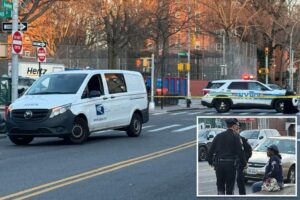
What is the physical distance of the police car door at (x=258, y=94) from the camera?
32281mm

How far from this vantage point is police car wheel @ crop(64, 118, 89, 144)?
15.4 meters

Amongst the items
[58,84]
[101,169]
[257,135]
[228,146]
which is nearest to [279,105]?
[58,84]

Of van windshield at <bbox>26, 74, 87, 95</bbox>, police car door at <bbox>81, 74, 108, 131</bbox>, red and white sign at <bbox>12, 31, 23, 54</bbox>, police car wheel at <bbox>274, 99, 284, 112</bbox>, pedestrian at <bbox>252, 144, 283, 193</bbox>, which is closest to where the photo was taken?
pedestrian at <bbox>252, 144, 283, 193</bbox>

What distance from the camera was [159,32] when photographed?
43.4 metres

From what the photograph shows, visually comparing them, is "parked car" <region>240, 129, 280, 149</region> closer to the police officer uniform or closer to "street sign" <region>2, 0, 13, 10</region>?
the police officer uniform

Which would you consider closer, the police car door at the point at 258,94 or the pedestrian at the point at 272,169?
the pedestrian at the point at 272,169

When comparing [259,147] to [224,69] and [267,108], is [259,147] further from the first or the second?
[224,69]

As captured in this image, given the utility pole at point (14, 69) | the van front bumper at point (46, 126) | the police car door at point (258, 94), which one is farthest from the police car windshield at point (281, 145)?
the police car door at point (258, 94)

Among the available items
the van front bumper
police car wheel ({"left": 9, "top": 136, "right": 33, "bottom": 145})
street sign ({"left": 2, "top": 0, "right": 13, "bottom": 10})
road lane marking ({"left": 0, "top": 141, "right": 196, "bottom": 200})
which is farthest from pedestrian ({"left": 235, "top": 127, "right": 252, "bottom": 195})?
street sign ({"left": 2, "top": 0, "right": 13, "bottom": 10})

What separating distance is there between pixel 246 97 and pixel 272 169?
1039 inches

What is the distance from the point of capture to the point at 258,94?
1276 inches

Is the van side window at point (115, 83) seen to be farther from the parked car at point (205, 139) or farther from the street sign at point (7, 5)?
the parked car at point (205, 139)

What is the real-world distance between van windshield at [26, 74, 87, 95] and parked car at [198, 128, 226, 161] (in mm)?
9600

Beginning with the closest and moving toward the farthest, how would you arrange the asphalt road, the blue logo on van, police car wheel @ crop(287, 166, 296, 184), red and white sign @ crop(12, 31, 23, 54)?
police car wheel @ crop(287, 166, 296, 184)
the asphalt road
the blue logo on van
red and white sign @ crop(12, 31, 23, 54)
